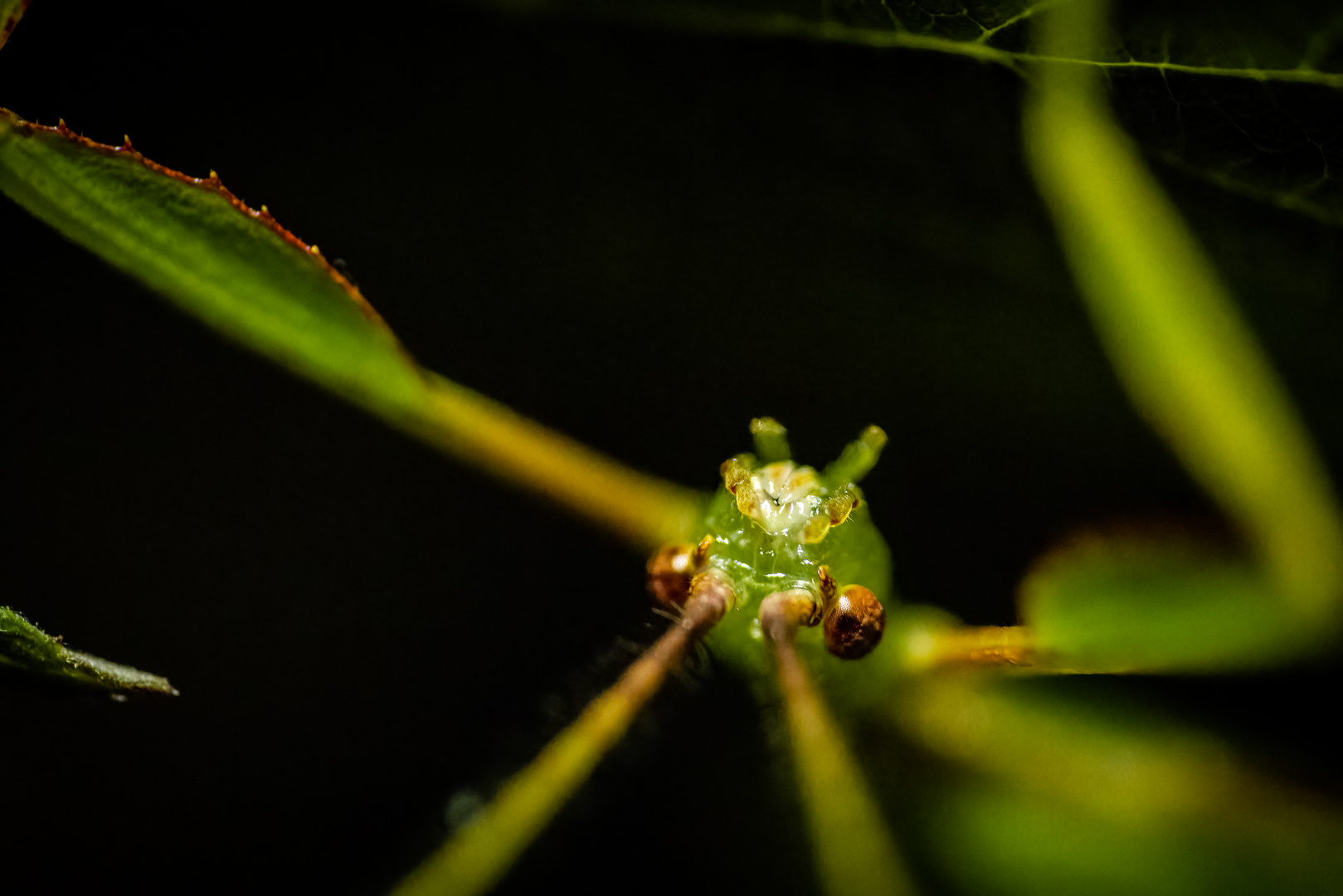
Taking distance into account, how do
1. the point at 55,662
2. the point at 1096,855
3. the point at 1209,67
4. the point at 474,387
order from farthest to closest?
the point at 474,387 < the point at 1096,855 < the point at 1209,67 < the point at 55,662

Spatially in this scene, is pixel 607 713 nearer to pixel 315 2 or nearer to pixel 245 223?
pixel 245 223

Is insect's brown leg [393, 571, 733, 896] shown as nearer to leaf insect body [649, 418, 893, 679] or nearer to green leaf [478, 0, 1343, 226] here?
leaf insect body [649, 418, 893, 679]

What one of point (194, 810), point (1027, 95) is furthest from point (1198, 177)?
point (194, 810)

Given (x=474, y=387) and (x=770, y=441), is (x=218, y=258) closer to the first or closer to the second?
(x=770, y=441)

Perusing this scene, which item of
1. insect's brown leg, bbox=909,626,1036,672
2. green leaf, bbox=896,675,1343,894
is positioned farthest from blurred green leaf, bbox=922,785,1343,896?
insect's brown leg, bbox=909,626,1036,672

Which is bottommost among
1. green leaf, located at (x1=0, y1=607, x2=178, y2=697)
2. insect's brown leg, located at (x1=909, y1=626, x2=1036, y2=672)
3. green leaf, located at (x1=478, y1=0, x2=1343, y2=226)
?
green leaf, located at (x1=0, y1=607, x2=178, y2=697)

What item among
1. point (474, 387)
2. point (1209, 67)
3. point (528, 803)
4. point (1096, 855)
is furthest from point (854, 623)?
point (474, 387)
